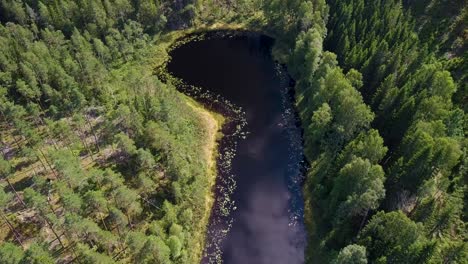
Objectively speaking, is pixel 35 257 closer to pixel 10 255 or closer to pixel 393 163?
pixel 10 255

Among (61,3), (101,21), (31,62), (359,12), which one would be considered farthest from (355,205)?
(61,3)

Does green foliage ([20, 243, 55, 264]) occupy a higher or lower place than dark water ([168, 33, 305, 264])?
higher

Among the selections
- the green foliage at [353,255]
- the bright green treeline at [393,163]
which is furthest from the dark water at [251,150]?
the green foliage at [353,255]

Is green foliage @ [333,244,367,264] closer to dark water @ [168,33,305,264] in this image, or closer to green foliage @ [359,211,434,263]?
green foliage @ [359,211,434,263]

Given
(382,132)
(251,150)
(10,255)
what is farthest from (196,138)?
(10,255)

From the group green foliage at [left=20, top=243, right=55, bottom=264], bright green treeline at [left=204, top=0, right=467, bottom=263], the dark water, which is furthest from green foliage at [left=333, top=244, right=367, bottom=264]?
green foliage at [left=20, top=243, right=55, bottom=264]

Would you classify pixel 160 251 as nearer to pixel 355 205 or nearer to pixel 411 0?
pixel 355 205
